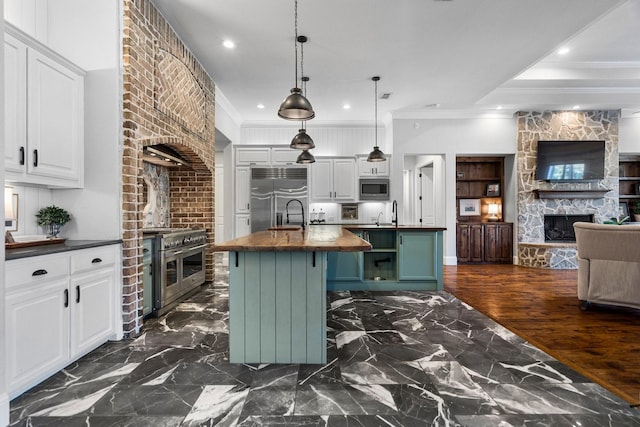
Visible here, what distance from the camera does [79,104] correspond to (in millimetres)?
2662

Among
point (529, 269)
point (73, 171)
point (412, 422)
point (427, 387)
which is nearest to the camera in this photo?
point (412, 422)

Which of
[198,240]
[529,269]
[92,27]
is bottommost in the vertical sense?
[529,269]

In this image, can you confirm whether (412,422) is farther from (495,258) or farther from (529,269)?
(495,258)

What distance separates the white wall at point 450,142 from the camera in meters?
6.80

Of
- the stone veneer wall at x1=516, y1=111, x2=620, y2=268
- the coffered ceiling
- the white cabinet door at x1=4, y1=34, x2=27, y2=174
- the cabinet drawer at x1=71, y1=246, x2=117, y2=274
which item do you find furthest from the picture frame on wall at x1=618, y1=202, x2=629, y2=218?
the white cabinet door at x1=4, y1=34, x2=27, y2=174

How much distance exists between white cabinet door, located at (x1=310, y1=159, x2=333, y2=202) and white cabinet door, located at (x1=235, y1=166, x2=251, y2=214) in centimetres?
135

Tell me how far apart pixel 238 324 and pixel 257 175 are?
188 inches

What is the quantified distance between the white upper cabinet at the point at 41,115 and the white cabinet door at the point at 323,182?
4.67 metres

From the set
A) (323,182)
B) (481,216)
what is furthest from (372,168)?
(481,216)

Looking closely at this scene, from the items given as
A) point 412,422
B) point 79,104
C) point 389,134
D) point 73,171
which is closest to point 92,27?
point 79,104

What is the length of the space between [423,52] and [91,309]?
4.53m

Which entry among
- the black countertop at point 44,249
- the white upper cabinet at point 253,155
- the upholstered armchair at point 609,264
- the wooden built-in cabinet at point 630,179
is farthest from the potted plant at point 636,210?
the black countertop at point 44,249

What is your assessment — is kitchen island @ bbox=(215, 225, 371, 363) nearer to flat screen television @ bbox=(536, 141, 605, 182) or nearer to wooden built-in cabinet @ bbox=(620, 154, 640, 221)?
flat screen television @ bbox=(536, 141, 605, 182)

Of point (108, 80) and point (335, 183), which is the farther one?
point (335, 183)
